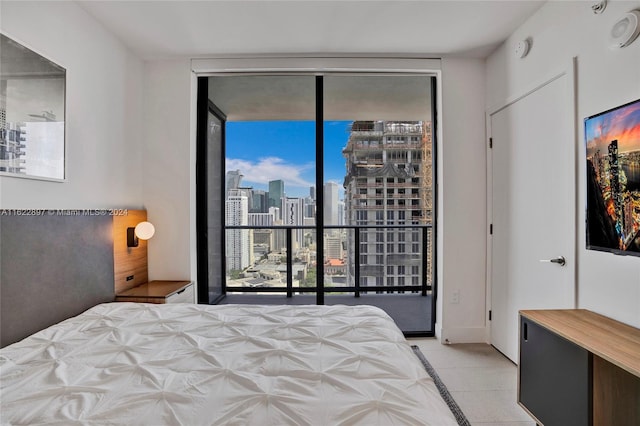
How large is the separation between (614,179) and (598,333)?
77 centimetres

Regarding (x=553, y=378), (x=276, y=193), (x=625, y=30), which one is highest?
(x=625, y=30)

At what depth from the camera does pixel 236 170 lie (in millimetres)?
3316

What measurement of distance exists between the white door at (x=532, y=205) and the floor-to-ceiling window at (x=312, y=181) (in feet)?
1.98

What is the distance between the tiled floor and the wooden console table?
253mm

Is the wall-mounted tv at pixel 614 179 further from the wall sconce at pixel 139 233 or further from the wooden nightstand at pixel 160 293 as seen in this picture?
the wall sconce at pixel 139 233

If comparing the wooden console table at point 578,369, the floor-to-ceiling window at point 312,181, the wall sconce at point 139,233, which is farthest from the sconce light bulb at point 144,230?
the wooden console table at point 578,369

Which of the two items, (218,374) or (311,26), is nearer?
(218,374)

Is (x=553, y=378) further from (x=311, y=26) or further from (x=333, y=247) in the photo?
(x=311, y=26)

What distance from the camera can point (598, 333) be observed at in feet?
4.78

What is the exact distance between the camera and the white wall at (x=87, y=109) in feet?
5.72

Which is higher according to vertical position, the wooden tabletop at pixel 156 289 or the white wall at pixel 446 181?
the white wall at pixel 446 181

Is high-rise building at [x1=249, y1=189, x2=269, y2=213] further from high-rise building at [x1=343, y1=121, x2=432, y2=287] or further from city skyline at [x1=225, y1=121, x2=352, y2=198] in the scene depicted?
high-rise building at [x1=343, y1=121, x2=432, y2=287]

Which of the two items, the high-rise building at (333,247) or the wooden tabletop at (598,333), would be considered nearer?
the wooden tabletop at (598,333)

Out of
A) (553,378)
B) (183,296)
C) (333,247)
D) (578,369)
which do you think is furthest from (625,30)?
(183,296)
